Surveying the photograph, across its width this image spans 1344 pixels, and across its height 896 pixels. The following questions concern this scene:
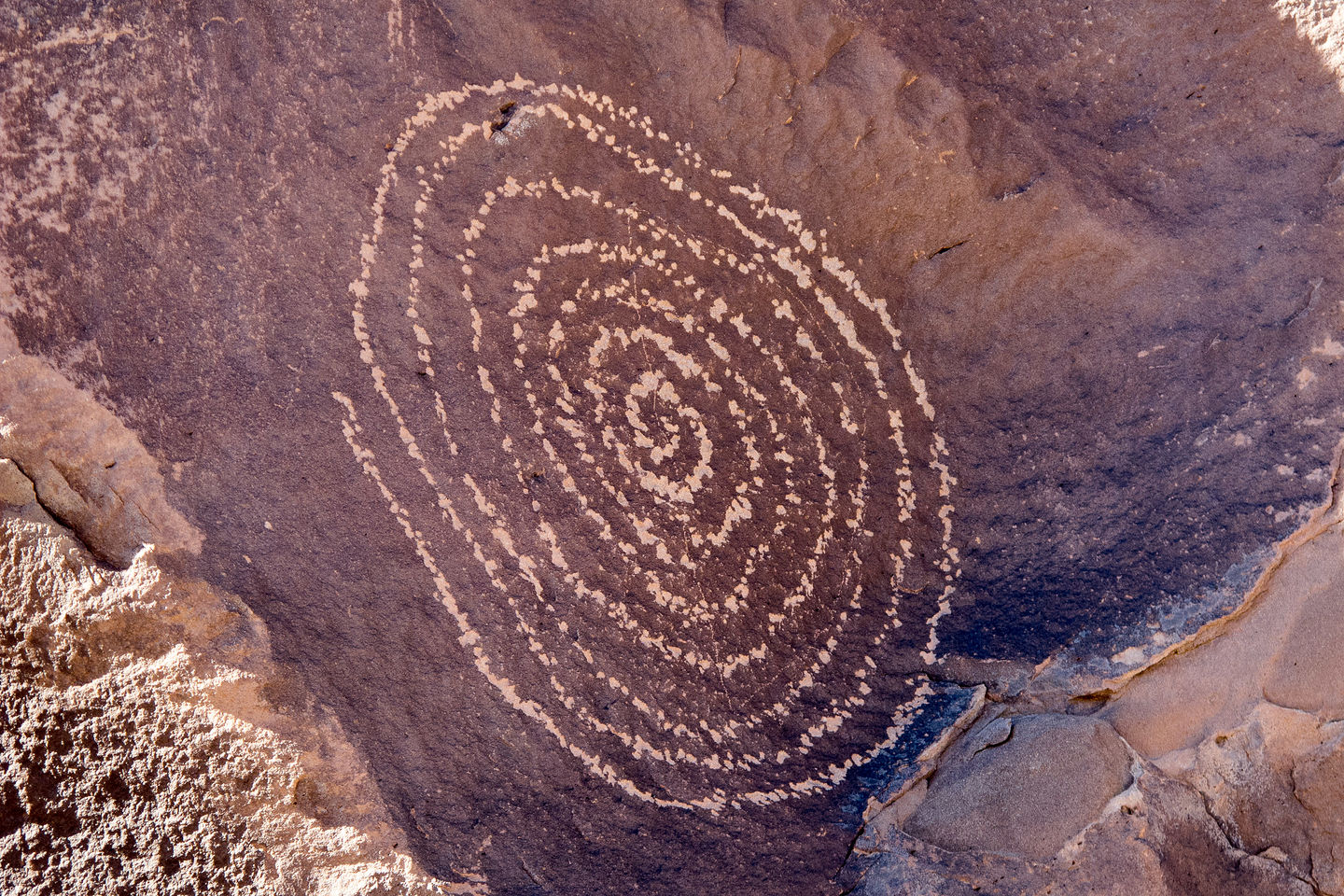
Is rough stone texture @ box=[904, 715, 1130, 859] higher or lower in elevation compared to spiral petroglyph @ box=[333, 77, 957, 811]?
lower

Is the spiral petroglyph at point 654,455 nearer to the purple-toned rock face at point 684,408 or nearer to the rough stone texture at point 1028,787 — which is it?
the purple-toned rock face at point 684,408

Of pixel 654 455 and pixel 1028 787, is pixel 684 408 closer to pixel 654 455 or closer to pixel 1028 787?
pixel 654 455

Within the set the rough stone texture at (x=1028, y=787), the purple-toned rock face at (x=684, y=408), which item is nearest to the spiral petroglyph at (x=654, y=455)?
the purple-toned rock face at (x=684, y=408)

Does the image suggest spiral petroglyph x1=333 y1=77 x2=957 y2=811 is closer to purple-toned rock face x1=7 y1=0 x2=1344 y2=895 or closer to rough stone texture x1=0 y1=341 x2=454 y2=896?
purple-toned rock face x1=7 y1=0 x2=1344 y2=895

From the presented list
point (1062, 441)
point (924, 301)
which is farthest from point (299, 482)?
point (1062, 441)

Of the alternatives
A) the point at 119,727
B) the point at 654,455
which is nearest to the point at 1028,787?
the point at 654,455

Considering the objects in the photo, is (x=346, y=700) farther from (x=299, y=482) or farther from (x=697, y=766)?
(x=697, y=766)

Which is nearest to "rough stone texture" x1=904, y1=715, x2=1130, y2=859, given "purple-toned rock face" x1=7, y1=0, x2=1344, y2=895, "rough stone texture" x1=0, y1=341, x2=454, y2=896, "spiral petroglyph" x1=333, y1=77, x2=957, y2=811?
"purple-toned rock face" x1=7, y1=0, x2=1344, y2=895
